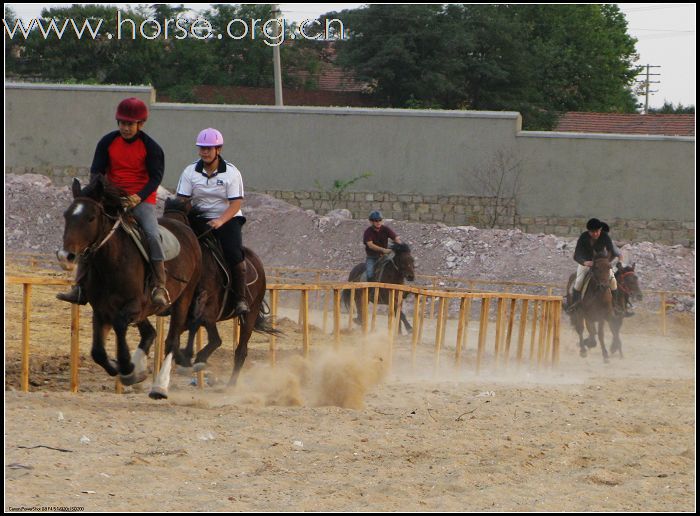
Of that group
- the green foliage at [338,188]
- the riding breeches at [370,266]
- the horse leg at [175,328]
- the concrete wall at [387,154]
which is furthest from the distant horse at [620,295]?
the green foliage at [338,188]

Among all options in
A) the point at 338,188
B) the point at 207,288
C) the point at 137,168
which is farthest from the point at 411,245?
the point at 137,168

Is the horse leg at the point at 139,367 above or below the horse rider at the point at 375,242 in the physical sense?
below

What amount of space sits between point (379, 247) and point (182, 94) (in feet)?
105

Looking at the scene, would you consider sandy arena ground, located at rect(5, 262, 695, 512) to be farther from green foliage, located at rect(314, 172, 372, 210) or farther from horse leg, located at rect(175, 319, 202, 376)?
green foliage, located at rect(314, 172, 372, 210)

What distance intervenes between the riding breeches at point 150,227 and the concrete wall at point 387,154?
97.9ft

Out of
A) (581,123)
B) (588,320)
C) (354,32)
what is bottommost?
(588,320)

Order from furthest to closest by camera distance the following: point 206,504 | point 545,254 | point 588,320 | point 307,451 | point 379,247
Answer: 1. point 545,254
2. point 379,247
3. point 588,320
4. point 307,451
5. point 206,504

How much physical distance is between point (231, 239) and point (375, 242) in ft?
39.4

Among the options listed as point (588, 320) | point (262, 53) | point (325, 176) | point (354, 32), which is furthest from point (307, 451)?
point (262, 53)

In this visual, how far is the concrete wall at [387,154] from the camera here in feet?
126

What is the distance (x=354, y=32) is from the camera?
53.1m

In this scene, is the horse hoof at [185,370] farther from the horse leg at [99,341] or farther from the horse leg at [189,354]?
the horse leg at [99,341]

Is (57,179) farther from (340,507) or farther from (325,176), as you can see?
(340,507)

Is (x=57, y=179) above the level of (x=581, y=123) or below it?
below
